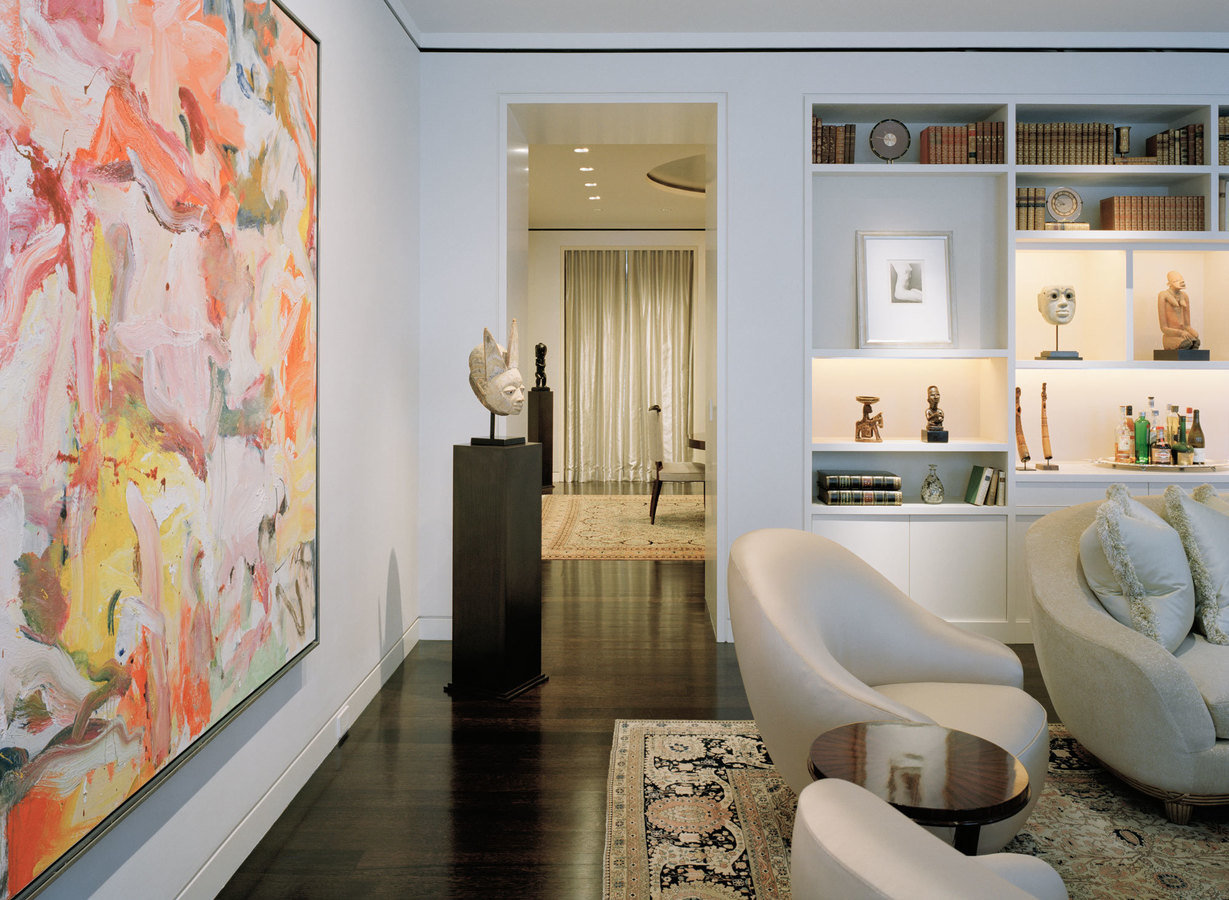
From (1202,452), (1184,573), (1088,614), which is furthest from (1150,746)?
(1202,452)

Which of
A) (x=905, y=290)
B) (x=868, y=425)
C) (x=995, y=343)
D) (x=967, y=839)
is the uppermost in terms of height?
(x=905, y=290)

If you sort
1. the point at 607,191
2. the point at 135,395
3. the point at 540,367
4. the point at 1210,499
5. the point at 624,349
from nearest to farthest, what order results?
the point at 135,395, the point at 1210,499, the point at 607,191, the point at 540,367, the point at 624,349

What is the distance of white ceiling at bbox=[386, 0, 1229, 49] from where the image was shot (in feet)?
12.0

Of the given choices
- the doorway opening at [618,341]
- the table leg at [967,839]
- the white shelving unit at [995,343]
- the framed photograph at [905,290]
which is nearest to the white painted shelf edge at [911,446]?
the white shelving unit at [995,343]

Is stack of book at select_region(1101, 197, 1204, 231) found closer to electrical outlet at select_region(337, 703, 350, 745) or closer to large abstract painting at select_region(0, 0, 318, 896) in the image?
large abstract painting at select_region(0, 0, 318, 896)

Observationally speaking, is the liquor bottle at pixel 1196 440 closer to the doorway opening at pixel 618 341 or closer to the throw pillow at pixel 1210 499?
the throw pillow at pixel 1210 499

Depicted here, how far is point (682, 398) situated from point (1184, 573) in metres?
7.74

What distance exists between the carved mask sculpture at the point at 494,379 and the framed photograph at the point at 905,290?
1824mm

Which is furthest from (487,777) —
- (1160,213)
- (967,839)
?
(1160,213)

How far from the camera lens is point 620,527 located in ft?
23.2

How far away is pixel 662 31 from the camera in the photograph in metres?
3.94

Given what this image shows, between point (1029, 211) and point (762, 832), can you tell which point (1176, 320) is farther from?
point (762, 832)

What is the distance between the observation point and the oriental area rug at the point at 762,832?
79.0 inches

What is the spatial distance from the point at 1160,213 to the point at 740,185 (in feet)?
6.71
